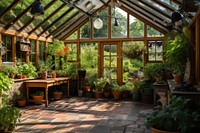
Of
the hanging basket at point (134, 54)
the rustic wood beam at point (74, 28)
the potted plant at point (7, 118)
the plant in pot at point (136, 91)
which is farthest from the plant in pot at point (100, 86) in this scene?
the potted plant at point (7, 118)

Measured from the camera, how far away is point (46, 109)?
6504mm

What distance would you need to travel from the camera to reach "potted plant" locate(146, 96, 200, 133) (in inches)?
96.6

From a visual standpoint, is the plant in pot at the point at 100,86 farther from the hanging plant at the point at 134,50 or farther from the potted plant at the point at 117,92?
the hanging plant at the point at 134,50

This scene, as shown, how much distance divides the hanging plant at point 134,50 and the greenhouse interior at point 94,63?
0.03 metres

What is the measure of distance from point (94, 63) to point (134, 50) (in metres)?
1.87

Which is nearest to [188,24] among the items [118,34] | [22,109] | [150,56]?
[150,56]

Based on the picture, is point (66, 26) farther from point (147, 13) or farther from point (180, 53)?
point (180, 53)

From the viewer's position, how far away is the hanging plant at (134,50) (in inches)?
313

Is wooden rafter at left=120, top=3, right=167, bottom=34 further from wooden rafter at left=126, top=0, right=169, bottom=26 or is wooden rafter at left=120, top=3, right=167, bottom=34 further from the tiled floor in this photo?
the tiled floor

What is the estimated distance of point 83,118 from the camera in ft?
18.0

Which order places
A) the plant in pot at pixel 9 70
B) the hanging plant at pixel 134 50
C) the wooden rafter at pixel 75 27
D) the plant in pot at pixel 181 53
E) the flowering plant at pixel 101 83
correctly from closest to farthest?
the plant in pot at pixel 181 53
the plant in pot at pixel 9 70
the hanging plant at pixel 134 50
the flowering plant at pixel 101 83
the wooden rafter at pixel 75 27

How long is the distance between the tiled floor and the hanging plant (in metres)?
1.66

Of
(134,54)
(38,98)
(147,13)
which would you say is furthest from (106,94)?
(147,13)

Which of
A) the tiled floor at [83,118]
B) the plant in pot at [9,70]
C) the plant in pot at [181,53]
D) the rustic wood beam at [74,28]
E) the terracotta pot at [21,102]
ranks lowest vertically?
the tiled floor at [83,118]
